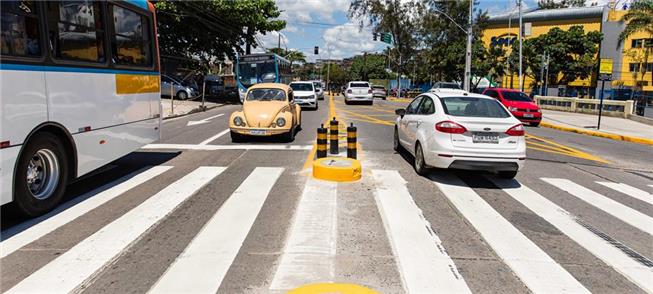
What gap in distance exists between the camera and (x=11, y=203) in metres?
5.53

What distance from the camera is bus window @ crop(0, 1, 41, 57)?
198 inches

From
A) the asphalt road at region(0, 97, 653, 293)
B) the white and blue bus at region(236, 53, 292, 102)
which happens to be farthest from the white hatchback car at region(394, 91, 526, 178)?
the white and blue bus at region(236, 53, 292, 102)

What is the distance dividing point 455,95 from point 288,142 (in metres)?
5.30

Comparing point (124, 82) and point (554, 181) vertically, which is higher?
point (124, 82)

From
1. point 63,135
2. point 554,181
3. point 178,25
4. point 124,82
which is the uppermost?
point 178,25

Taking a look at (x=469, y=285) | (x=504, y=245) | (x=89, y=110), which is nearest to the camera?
(x=469, y=285)

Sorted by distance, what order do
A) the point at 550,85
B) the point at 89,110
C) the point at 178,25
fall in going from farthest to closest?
1. the point at 550,85
2. the point at 178,25
3. the point at 89,110

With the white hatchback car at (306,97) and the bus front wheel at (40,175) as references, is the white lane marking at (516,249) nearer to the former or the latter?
the bus front wheel at (40,175)

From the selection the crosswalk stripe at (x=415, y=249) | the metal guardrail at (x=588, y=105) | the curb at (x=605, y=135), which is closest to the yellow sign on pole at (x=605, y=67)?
the curb at (x=605, y=135)

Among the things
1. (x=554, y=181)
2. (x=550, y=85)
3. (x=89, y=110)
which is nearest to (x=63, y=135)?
(x=89, y=110)

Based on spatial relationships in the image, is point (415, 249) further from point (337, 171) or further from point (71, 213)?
point (71, 213)

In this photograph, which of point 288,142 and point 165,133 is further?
point 165,133

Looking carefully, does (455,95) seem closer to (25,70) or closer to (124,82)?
(124,82)

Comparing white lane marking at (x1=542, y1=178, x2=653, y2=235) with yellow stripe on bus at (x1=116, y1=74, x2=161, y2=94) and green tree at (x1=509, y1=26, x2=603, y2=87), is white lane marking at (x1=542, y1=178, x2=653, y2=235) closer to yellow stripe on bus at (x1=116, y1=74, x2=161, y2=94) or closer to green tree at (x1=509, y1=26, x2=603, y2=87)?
yellow stripe on bus at (x1=116, y1=74, x2=161, y2=94)
